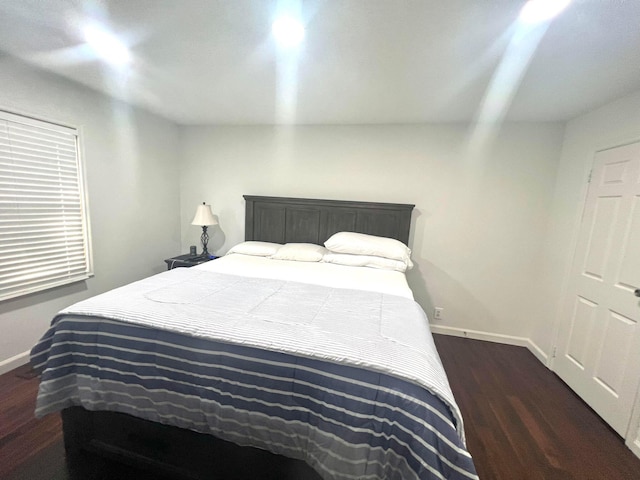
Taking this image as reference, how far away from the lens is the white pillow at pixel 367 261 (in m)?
2.52

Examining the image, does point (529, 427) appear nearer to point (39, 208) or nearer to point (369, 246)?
point (369, 246)

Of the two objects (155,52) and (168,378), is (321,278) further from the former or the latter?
(155,52)

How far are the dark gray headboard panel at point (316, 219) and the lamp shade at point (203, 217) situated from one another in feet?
1.35

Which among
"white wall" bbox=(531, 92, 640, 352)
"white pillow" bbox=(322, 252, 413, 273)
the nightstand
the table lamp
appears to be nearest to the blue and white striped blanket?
"white pillow" bbox=(322, 252, 413, 273)

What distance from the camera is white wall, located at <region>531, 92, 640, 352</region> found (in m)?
1.95

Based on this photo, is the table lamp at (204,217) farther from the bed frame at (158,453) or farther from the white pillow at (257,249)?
the bed frame at (158,453)

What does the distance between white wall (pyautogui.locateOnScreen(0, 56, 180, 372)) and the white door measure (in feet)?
13.7

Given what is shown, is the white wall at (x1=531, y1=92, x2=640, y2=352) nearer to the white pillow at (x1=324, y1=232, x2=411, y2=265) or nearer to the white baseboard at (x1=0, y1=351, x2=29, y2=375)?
the white pillow at (x1=324, y1=232, x2=411, y2=265)

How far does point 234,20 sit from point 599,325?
3082mm

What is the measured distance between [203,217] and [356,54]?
7.68 feet

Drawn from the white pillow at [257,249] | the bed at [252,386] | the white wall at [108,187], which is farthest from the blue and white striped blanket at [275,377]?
the white pillow at [257,249]

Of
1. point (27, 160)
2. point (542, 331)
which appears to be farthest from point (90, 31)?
point (542, 331)

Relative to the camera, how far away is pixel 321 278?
214 cm

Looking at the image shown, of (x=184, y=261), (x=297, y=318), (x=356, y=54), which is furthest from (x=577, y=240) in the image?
(x=184, y=261)
